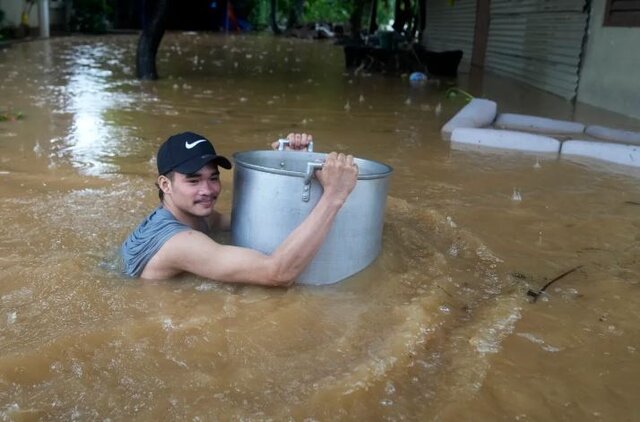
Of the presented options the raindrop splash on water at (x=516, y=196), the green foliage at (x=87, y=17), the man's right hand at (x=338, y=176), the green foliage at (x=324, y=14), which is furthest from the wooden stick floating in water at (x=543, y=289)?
the green foliage at (x=324, y=14)

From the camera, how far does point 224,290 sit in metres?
2.73

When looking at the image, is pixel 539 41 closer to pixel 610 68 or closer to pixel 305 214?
pixel 610 68

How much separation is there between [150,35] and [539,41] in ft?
23.0

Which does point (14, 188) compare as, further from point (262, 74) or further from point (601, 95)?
point (262, 74)

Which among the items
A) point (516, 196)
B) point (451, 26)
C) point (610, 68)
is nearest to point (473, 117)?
point (516, 196)

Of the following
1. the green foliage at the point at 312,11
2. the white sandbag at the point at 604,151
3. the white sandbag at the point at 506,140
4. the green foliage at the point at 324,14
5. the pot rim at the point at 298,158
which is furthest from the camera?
the green foliage at the point at 324,14

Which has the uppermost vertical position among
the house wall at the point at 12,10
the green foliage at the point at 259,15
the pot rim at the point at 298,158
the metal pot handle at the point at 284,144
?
the green foliage at the point at 259,15

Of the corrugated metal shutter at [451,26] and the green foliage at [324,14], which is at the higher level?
the green foliage at [324,14]

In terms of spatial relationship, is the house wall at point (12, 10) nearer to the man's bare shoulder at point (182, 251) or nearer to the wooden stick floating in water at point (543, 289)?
the man's bare shoulder at point (182, 251)

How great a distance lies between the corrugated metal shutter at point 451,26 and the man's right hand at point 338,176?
15612mm

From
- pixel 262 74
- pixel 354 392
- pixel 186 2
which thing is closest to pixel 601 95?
pixel 262 74

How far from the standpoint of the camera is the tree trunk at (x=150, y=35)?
10.5 m

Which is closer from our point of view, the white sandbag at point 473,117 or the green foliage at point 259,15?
the white sandbag at point 473,117

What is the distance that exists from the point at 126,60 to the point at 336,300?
1382 centimetres
